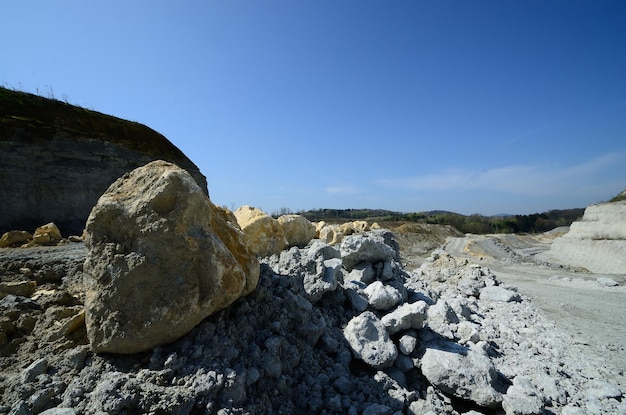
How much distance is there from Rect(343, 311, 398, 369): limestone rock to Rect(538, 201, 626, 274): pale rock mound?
68.4 ft

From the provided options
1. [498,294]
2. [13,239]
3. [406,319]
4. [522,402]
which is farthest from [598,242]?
[13,239]

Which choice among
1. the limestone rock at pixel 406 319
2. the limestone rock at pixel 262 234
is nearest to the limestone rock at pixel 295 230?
the limestone rock at pixel 262 234

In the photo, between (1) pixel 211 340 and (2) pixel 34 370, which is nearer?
(2) pixel 34 370

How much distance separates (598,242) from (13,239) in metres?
29.2

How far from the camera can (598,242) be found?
19.8 m

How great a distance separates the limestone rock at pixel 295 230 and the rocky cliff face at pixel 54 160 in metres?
10.2

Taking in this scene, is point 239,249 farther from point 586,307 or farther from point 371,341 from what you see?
point 586,307

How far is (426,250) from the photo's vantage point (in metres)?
31.0

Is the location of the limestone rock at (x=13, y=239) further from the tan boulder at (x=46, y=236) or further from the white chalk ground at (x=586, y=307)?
the white chalk ground at (x=586, y=307)

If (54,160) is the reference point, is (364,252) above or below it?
below

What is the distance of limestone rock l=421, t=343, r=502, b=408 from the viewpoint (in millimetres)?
3836

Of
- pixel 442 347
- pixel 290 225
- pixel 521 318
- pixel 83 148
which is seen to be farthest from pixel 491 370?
pixel 83 148

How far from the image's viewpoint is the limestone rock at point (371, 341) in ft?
13.3

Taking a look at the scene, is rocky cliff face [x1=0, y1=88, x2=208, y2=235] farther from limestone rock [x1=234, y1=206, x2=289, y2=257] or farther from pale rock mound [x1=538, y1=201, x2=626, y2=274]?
pale rock mound [x1=538, y1=201, x2=626, y2=274]
